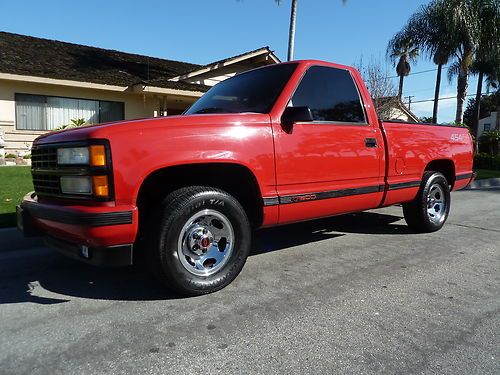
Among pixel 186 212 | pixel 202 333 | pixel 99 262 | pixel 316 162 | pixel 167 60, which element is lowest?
pixel 202 333

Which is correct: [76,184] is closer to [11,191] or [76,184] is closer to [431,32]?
[11,191]

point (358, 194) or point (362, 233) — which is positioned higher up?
point (358, 194)

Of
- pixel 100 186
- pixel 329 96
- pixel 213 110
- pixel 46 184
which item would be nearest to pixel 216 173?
pixel 213 110

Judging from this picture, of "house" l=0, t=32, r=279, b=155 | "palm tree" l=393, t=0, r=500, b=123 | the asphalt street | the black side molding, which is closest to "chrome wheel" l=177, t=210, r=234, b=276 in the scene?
the asphalt street

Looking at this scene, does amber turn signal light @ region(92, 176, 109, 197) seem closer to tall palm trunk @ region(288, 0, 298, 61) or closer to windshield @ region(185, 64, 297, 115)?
windshield @ region(185, 64, 297, 115)

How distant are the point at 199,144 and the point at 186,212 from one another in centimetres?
54

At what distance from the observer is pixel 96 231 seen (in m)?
3.02

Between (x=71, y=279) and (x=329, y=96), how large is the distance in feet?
10.2

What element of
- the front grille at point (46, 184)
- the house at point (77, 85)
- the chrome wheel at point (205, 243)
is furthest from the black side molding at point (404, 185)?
the house at point (77, 85)

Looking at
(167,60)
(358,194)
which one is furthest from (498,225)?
(167,60)

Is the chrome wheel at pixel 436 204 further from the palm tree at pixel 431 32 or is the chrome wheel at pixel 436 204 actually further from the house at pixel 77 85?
the palm tree at pixel 431 32

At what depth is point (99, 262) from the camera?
10.1ft

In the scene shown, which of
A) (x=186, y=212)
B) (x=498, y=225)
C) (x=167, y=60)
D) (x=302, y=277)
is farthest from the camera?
(x=167, y=60)

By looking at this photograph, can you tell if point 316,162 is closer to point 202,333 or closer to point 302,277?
point 302,277
